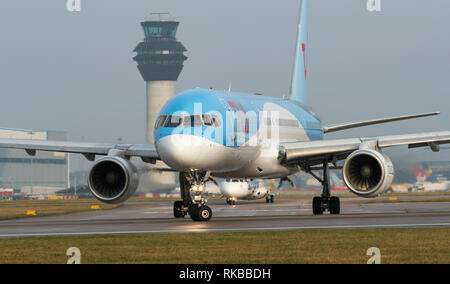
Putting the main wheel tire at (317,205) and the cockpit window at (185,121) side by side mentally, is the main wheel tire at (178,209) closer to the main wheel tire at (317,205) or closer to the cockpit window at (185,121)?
the main wheel tire at (317,205)

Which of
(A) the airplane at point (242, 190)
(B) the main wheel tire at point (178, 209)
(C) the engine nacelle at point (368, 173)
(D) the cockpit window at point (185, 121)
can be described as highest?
(A) the airplane at point (242, 190)

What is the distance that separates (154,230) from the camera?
1093 inches

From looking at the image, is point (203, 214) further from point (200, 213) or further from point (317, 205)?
point (317, 205)

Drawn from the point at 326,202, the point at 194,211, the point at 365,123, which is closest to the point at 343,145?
the point at 326,202

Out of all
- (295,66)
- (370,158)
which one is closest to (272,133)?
(370,158)

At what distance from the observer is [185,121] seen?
31234 mm

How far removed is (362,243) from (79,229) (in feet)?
39.4

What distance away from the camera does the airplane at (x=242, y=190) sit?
2692 inches

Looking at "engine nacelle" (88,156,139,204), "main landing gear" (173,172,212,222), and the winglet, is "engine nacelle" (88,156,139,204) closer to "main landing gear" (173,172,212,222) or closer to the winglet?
"main landing gear" (173,172,212,222)

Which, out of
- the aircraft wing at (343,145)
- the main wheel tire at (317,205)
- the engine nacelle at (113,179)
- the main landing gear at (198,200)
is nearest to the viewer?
the main landing gear at (198,200)

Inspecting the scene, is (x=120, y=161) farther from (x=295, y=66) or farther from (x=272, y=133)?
(x=295, y=66)

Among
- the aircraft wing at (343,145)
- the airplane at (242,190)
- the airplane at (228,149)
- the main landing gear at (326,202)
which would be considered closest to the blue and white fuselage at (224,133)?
the airplane at (228,149)

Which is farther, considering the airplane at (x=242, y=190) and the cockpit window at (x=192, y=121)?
the airplane at (x=242, y=190)

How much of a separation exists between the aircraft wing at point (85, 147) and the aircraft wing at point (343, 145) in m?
6.21
